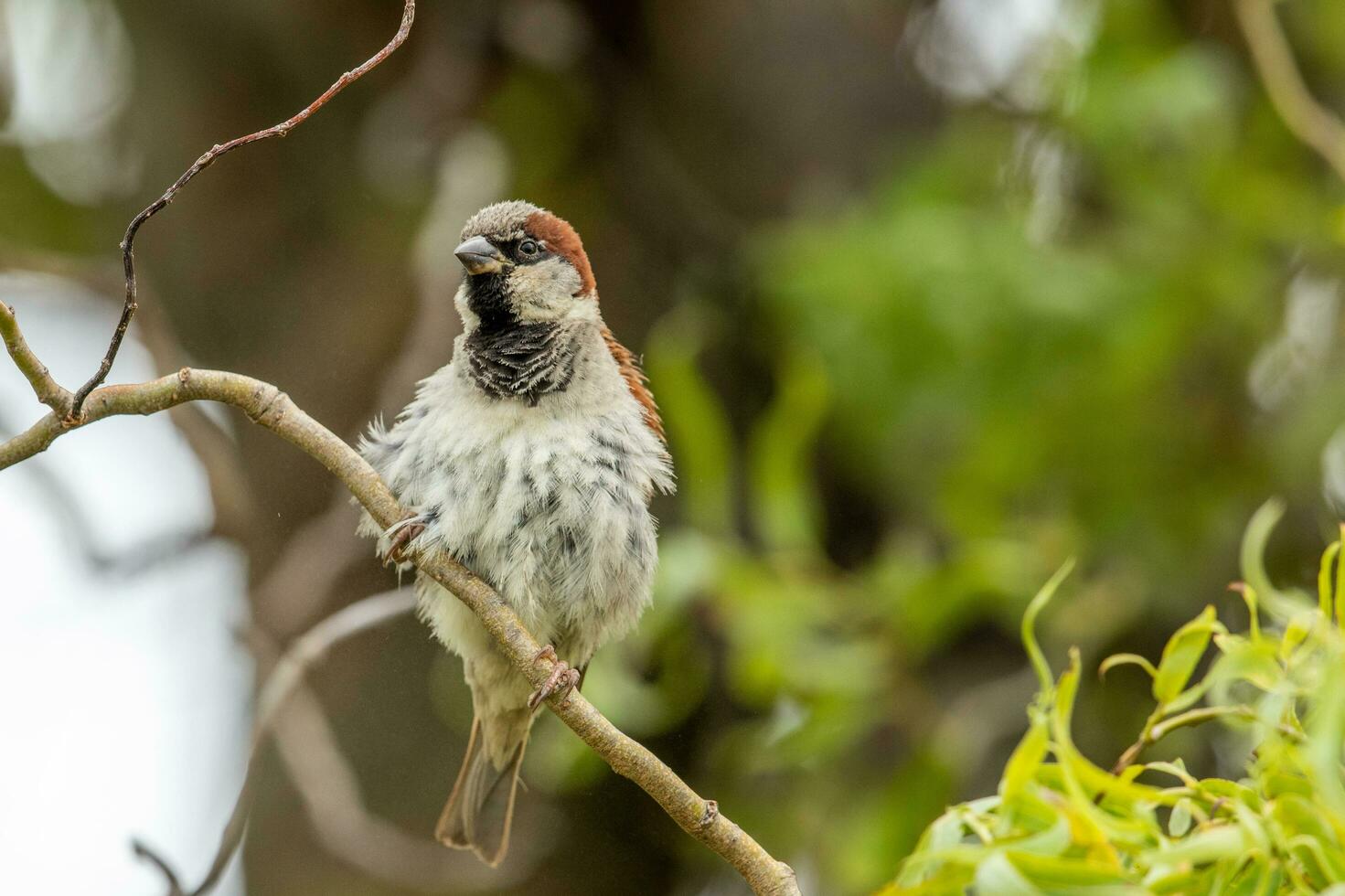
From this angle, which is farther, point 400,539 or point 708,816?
point 400,539

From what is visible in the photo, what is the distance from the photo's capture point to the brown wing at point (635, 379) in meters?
1.35

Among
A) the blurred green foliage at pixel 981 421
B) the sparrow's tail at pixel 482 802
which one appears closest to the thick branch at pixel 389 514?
the sparrow's tail at pixel 482 802

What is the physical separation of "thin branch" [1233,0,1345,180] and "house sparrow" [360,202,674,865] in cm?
165

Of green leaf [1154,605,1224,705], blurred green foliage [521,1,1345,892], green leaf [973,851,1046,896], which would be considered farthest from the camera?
blurred green foliage [521,1,1345,892]

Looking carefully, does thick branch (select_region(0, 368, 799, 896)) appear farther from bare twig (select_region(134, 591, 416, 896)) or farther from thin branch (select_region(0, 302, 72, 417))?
bare twig (select_region(134, 591, 416, 896))

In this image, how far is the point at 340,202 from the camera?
233cm

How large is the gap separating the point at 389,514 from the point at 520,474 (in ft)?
1.38

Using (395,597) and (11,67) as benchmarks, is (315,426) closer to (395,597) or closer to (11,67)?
(395,597)

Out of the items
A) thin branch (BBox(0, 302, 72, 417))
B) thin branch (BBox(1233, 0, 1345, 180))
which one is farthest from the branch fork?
thin branch (BBox(1233, 0, 1345, 180))

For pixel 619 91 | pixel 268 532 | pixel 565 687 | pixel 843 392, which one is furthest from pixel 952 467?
pixel 565 687

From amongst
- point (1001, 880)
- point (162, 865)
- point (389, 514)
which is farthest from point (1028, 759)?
point (162, 865)

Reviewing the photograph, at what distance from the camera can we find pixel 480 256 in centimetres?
116

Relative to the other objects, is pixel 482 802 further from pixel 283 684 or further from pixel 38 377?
pixel 38 377

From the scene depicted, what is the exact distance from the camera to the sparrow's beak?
45.6 inches
